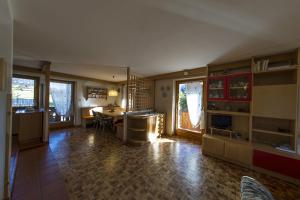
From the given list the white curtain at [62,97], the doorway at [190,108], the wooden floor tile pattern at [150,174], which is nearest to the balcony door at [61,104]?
the white curtain at [62,97]

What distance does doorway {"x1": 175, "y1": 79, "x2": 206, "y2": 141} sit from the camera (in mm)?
4293

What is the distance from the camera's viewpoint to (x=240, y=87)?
2.96 meters

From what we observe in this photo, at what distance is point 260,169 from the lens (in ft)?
8.27

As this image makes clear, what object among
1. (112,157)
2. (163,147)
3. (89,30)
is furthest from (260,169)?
(89,30)

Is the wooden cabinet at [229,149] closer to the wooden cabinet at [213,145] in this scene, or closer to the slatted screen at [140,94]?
the wooden cabinet at [213,145]

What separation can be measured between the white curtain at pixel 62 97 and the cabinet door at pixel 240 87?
19.1 ft

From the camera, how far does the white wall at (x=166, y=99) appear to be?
488cm

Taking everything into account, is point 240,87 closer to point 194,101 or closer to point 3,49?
point 194,101

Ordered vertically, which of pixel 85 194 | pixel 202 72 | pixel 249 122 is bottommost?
pixel 85 194

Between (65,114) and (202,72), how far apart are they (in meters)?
5.49

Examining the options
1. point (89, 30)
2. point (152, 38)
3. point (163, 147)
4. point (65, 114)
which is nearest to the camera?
point (89, 30)

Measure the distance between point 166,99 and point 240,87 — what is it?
98.5 inches

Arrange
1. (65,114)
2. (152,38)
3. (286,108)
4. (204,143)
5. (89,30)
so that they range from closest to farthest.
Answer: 1. (89,30)
2. (152,38)
3. (286,108)
4. (204,143)
5. (65,114)

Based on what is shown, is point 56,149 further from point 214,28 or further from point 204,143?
point 214,28
